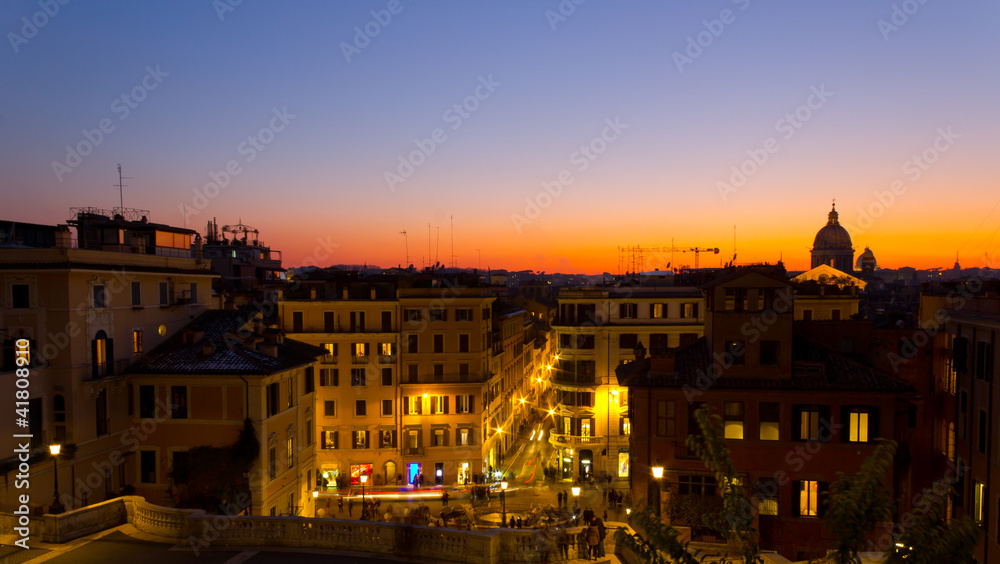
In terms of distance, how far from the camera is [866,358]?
98.8 feet

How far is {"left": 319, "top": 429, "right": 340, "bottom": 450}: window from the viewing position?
165ft

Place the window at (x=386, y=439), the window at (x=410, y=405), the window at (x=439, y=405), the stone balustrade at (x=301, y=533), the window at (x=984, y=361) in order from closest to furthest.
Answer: the stone balustrade at (x=301, y=533), the window at (x=984, y=361), the window at (x=386, y=439), the window at (x=410, y=405), the window at (x=439, y=405)

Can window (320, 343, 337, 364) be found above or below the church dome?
below

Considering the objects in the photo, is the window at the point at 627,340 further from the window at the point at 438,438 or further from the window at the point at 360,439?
the window at the point at 360,439

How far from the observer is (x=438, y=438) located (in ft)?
170

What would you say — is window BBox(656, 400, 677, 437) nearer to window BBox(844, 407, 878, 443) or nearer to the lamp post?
the lamp post

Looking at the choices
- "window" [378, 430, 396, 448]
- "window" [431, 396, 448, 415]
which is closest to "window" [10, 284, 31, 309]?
"window" [378, 430, 396, 448]

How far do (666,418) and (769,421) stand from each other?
13.6 ft

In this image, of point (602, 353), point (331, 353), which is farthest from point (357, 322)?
point (602, 353)

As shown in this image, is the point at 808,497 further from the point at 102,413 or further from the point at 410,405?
the point at 102,413

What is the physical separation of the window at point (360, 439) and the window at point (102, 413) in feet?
68.4

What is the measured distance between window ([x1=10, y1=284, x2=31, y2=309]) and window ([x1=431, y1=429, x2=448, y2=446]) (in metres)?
29.1

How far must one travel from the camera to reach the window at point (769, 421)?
92.1 ft

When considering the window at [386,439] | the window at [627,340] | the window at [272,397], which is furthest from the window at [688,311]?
the window at [272,397]
